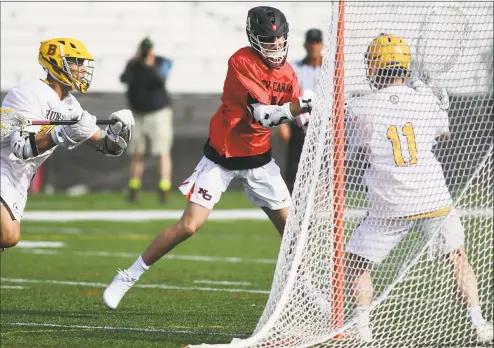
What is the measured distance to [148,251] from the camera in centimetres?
580

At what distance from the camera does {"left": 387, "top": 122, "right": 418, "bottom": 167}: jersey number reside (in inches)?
203

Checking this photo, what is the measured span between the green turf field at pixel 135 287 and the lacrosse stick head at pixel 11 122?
3.38 ft

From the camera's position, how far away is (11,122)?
5.50 m

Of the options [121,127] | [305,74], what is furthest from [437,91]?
[305,74]

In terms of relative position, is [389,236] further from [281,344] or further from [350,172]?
[281,344]

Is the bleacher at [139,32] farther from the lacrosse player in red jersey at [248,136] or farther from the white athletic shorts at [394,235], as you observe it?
the white athletic shorts at [394,235]

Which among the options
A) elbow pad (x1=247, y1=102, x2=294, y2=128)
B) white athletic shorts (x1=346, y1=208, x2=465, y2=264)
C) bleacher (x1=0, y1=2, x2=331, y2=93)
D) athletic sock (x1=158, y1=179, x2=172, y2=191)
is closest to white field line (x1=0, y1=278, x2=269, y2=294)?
white athletic shorts (x1=346, y1=208, x2=465, y2=264)

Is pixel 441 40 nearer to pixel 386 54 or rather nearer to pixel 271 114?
pixel 386 54

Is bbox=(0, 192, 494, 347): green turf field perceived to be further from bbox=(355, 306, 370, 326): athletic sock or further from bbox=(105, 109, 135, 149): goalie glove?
bbox=(105, 109, 135, 149): goalie glove

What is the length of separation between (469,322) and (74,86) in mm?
2444

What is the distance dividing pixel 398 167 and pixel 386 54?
0.56 meters

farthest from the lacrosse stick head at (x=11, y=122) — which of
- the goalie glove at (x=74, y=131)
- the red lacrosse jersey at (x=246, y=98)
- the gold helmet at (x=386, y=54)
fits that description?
the gold helmet at (x=386, y=54)

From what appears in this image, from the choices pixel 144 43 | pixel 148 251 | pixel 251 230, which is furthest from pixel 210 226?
pixel 148 251

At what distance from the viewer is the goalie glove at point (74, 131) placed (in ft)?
17.8
